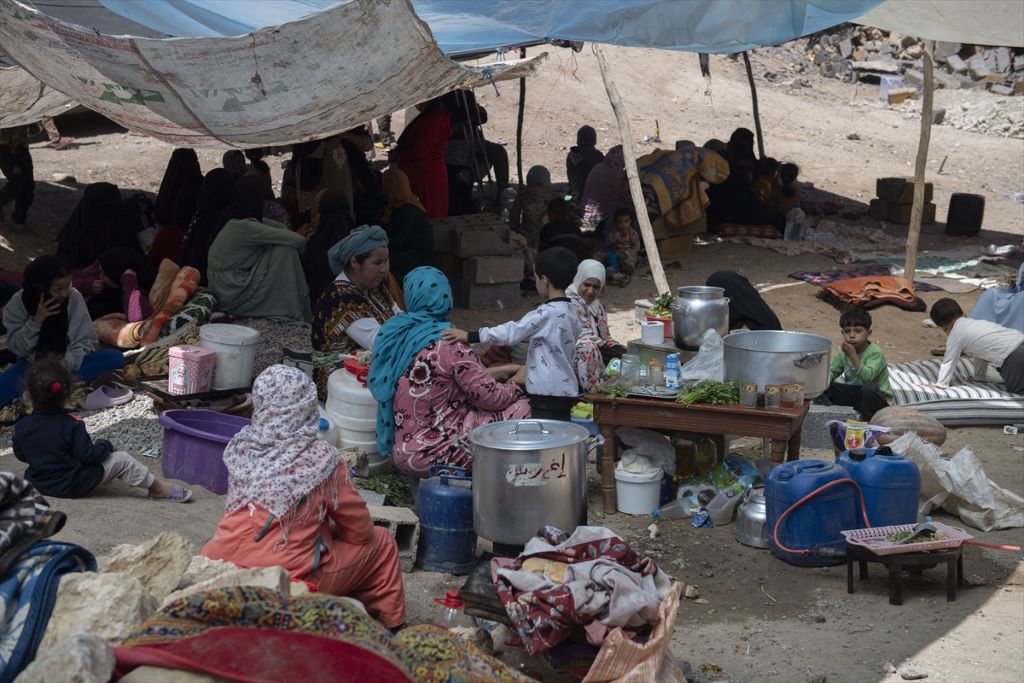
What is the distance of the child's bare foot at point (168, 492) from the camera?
5082 mm

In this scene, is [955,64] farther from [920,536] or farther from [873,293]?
[920,536]

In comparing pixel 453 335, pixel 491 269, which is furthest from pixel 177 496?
pixel 491 269

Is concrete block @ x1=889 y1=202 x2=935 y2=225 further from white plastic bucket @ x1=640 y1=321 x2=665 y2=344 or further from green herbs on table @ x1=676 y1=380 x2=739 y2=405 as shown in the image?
green herbs on table @ x1=676 y1=380 x2=739 y2=405

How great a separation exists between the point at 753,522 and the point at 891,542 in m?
0.71

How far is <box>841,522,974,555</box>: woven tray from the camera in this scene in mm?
4609

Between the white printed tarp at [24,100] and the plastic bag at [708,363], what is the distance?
4900 millimetres

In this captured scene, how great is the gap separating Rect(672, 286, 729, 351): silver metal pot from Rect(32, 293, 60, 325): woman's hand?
3.46 m

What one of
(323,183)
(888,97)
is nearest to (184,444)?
(323,183)

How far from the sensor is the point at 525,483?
434 centimetres

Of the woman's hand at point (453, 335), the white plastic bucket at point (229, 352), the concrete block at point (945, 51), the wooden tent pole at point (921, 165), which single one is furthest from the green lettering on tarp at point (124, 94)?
the concrete block at point (945, 51)

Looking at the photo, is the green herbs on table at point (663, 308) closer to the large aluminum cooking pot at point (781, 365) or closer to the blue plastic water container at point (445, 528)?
the large aluminum cooking pot at point (781, 365)

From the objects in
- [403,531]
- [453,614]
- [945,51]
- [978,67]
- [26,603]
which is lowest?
[453,614]

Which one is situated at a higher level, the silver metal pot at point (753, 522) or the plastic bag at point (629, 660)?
the plastic bag at point (629, 660)

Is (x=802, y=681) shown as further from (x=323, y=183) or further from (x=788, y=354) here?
(x=323, y=183)
